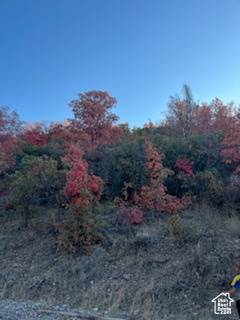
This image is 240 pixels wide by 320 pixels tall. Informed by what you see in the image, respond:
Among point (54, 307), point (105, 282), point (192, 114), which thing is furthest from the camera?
point (192, 114)

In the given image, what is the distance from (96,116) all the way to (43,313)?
58.5 ft

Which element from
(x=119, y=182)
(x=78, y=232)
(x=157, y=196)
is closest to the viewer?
(x=78, y=232)

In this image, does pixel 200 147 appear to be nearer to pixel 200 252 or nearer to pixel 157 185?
pixel 157 185

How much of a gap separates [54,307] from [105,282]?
167 cm

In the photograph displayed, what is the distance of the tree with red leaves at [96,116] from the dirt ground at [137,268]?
36.7 ft

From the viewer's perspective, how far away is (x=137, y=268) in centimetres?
1062

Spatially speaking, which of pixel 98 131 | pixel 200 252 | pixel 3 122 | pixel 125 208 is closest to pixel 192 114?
pixel 98 131

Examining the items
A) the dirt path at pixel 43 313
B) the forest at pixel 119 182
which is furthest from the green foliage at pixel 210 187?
the dirt path at pixel 43 313

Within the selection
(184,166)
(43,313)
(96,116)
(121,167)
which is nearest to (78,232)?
(43,313)

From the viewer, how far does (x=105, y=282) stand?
10102 mm

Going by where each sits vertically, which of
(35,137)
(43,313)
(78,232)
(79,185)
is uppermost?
(35,137)

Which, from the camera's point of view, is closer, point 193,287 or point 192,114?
point 193,287

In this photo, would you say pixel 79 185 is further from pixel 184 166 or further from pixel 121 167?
pixel 184 166

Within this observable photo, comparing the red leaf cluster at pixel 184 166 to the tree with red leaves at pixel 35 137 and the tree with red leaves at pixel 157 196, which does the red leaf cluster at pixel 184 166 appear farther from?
the tree with red leaves at pixel 35 137
